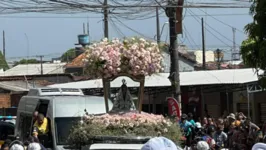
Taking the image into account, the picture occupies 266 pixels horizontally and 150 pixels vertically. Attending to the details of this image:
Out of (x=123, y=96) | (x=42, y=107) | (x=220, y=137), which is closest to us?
(x=123, y=96)

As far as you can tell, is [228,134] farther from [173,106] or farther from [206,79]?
[206,79]

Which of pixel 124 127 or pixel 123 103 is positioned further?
pixel 123 103

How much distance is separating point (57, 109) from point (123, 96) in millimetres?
3071

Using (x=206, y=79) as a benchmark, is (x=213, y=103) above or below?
below

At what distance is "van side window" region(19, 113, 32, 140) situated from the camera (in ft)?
56.1

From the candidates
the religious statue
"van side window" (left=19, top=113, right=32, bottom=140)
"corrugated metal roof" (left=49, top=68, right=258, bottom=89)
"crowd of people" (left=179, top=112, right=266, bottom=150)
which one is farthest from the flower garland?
"corrugated metal roof" (left=49, top=68, right=258, bottom=89)

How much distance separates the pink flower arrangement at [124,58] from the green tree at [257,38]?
2.23 meters

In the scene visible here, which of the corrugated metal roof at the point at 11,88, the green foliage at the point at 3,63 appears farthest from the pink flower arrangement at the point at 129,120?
the green foliage at the point at 3,63

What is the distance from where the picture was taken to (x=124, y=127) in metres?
11.9

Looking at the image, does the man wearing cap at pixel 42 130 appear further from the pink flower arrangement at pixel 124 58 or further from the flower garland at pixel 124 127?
the pink flower arrangement at pixel 124 58

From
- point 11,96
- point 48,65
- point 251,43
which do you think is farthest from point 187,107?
point 48,65

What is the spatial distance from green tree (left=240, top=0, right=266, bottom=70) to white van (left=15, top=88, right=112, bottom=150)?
3.70 metres

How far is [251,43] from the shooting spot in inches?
557

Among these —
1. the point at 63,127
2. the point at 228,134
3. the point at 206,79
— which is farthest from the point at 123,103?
the point at 206,79
